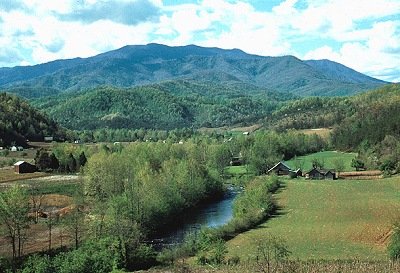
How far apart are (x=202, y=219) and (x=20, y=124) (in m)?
115

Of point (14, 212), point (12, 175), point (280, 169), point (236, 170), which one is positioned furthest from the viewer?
point (236, 170)

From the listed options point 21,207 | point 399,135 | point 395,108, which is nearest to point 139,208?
point 21,207

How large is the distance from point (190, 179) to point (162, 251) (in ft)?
102

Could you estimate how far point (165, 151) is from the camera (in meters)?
110

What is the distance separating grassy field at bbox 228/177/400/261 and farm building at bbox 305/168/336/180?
18.8 m

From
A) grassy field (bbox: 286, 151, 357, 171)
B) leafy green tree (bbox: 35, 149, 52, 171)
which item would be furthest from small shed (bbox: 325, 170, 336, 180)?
leafy green tree (bbox: 35, 149, 52, 171)

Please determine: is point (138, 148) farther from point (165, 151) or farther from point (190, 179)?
point (190, 179)

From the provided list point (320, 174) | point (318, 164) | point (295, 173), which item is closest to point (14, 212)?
point (320, 174)

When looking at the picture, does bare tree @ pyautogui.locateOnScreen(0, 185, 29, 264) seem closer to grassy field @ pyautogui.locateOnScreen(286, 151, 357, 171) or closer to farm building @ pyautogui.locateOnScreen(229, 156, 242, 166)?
grassy field @ pyautogui.locateOnScreen(286, 151, 357, 171)

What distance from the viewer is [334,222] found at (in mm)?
60750

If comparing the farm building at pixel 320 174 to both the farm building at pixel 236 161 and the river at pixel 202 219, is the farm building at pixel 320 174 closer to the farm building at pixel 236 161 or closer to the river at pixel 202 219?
the river at pixel 202 219

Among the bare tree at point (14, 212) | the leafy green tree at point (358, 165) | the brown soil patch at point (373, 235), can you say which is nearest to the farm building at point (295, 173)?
the leafy green tree at point (358, 165)

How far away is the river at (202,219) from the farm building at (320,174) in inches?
1165

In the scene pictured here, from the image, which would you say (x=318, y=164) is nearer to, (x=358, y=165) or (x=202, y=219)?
(x=358, y=165)
